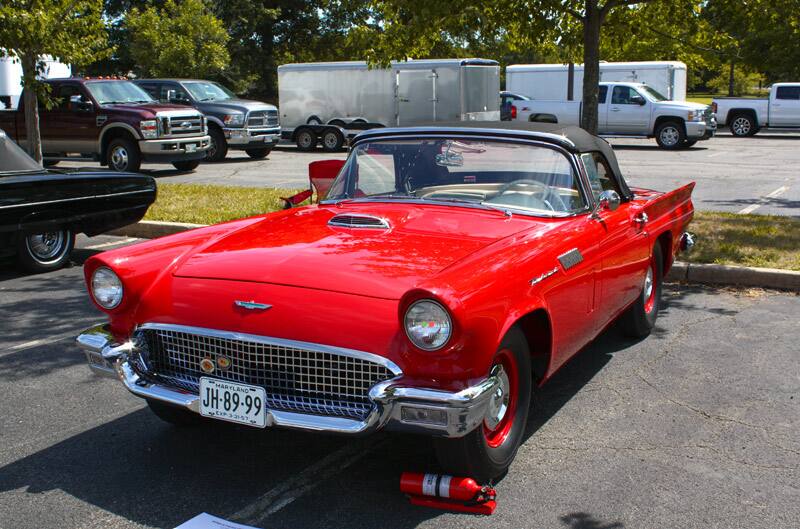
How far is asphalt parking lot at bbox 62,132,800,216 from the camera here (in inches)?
518

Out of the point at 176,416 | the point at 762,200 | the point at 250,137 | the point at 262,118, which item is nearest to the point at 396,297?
the point at 176,416

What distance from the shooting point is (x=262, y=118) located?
69.7 feet

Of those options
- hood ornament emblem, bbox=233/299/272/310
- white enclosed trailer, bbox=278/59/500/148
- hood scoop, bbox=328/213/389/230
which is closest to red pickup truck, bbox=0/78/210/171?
white enclosed trailer, bbox=278/59/500/148

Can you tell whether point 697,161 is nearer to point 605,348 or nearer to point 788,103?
point 788,103

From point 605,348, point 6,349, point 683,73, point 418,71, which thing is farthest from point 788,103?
point 6,349

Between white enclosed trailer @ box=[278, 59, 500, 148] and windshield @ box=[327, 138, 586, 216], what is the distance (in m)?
17.0

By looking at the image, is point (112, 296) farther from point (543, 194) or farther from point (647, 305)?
point (647, 305)

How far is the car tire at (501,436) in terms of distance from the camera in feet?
12.2

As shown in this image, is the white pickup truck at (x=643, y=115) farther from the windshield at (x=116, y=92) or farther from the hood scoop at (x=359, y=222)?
the hood scoop at (x=359, y=222)

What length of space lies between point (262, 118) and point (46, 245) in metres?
13.0

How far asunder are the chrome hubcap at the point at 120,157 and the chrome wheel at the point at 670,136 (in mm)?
14223

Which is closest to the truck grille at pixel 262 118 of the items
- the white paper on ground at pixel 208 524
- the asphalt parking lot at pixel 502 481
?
the asphalt parking lot at pixel 502 481

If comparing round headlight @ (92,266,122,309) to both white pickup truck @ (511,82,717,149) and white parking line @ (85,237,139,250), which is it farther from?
white pickup truck @ (511,82,717,149)

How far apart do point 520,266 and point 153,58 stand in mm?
28097
